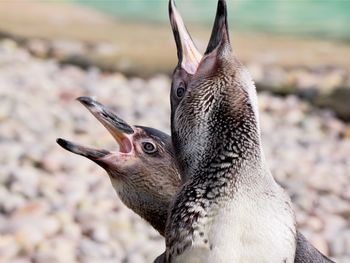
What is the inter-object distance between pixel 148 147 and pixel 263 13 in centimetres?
1022

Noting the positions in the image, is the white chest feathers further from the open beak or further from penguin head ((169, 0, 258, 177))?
the open beak

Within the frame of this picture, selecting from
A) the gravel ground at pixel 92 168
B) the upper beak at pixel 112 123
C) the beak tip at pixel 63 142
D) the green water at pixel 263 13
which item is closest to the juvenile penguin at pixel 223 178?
the beak tip at pixel 63 142

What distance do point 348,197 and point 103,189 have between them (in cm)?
140

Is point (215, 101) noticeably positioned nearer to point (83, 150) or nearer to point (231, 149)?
point (231, 149)

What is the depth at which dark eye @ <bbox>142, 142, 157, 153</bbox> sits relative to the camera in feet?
10.1

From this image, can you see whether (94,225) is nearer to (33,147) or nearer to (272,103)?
(33,147)

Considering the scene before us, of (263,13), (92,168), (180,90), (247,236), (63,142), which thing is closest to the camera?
(247,236)

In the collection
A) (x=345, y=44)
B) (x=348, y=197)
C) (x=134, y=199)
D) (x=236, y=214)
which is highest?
(x=236, y=214)

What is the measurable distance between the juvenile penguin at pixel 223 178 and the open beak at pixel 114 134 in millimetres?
327

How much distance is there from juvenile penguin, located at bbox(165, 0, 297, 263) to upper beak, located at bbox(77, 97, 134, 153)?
16.7 inches

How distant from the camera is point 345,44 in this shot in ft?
35.2

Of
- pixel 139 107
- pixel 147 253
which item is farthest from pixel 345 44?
pixel 147 253

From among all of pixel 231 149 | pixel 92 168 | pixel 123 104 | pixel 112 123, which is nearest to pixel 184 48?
pixel 231 149

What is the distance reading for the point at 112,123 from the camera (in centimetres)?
303
